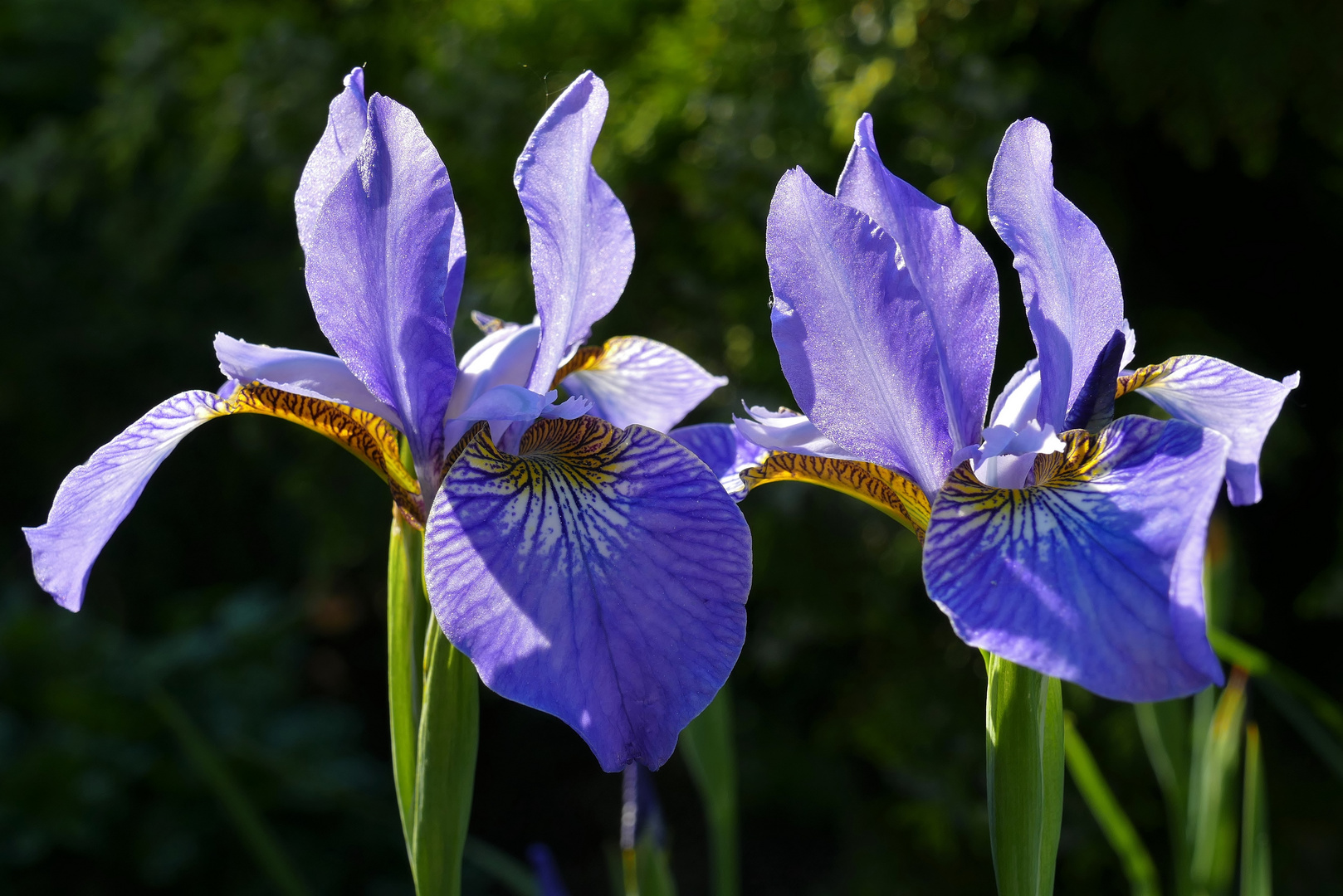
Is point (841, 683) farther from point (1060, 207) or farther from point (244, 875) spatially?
point (1060, 207)

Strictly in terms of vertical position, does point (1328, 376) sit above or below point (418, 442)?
below

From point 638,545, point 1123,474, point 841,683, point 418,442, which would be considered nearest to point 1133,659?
point 1123,474

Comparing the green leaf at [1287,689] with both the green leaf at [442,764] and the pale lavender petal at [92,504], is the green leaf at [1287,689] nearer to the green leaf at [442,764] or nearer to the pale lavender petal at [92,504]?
the green leaf at [442,764]

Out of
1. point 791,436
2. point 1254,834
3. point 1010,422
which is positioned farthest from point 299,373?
point 1254,834

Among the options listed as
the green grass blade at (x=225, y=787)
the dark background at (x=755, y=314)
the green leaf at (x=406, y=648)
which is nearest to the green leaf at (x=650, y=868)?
the green leaf at (x=406, y=648)

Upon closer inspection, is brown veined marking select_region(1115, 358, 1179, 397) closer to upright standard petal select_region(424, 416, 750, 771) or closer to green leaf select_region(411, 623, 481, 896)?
upright standard petal select_region(424, 416, 750, 771)

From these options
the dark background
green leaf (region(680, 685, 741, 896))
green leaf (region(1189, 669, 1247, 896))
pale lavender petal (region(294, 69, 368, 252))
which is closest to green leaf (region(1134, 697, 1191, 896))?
green leaf (region(1189, 669, 1247, 896))

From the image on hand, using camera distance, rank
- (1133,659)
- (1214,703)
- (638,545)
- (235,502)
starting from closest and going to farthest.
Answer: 1. (1133,659)
2. (638,545)
3. (1214,703)
4. (235,502)
